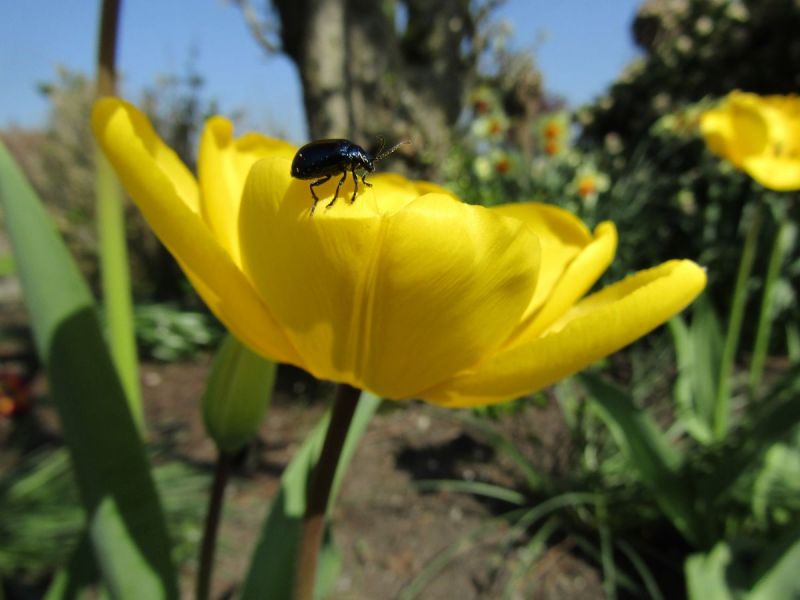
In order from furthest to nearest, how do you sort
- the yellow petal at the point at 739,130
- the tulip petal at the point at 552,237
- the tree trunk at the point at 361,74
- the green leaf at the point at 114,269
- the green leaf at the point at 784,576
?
the tree trunk at the point at 361,74
the yellow petal at the point at 739,130
the green leaf at the point at 784,576
the green leaf at the point at 114,269
the tulip petal at the point at 552,237

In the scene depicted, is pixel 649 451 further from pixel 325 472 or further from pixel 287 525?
pixel 325 472

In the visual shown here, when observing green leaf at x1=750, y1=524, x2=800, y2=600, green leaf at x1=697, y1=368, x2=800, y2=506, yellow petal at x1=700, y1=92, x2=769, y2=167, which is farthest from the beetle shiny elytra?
yellow petal at x1=700, y1=92, x2=769, y2=167

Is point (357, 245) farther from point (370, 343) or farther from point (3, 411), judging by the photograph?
point (3, 411)

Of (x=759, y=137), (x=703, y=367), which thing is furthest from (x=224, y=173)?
(x=703, y=367)

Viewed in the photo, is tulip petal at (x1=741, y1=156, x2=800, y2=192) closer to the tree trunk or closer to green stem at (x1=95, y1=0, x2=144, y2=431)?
green stem at (x1=95, y1=0, x2=144, y2=431)

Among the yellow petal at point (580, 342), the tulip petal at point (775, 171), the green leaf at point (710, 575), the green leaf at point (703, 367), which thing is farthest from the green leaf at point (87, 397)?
the green leaf at point (703, 367)

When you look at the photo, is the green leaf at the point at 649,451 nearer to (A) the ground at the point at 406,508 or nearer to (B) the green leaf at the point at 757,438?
(B) the green leaf at the point at 757,438

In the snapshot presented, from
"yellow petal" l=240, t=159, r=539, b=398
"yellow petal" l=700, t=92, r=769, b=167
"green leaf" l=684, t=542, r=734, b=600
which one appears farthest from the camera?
"yellow petal" l=700, t=92, r=769, b=167

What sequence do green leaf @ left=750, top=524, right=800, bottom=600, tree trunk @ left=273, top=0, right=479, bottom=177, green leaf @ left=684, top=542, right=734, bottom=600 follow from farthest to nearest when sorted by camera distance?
tree trunk @ left=273, top=0, right=479, bottom=177, green leaf @ left=684, top=542, right=734, bottom=600, green leaf @ left=750, top=524, right=800, bottom=600
